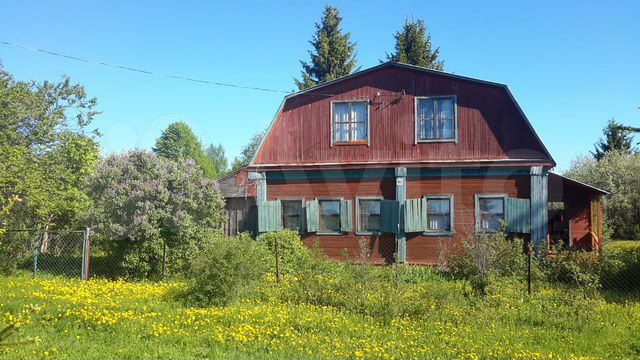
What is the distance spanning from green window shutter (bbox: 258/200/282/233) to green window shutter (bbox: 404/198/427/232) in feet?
15.3

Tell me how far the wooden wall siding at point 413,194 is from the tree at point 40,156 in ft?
24.9

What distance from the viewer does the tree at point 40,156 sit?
1423cm

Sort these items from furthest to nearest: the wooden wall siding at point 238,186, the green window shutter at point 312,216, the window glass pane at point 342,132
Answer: the wooden wall siding at point 238,186, the window glass pane at point 342,132, the green window shutter at point 312,216

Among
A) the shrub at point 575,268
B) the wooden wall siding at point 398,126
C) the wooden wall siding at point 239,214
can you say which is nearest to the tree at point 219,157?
the wooden wall siding at point 239,214

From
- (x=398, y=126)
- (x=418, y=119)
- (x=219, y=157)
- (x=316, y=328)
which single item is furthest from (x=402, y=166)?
(x=219, y=157)

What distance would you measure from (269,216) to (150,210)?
5.06 m

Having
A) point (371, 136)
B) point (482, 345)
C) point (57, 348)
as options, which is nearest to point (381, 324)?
point (482, 345)

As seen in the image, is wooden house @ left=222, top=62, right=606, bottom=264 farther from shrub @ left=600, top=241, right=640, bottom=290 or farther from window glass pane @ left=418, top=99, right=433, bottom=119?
shrub @ left=600, top=241, right=640, bottom=290

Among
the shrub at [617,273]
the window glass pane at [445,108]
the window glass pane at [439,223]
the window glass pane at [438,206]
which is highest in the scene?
the window glass pane at [445,108]

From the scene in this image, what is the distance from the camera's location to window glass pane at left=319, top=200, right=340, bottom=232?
1788 centimetres

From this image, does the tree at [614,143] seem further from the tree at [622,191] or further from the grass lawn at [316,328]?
the grass lawn at [316,328]

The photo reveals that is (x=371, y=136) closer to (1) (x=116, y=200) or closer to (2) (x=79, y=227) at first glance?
(1) (x=116, y=200)

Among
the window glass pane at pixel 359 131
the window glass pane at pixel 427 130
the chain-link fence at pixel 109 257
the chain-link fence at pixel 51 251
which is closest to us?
the chain-link fence at pixel 51 251

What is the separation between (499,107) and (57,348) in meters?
14.9
